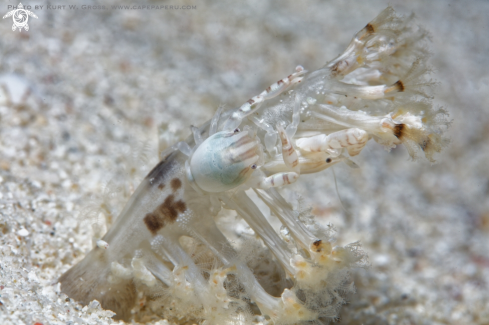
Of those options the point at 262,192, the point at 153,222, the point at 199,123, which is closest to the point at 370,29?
the point at 262,192

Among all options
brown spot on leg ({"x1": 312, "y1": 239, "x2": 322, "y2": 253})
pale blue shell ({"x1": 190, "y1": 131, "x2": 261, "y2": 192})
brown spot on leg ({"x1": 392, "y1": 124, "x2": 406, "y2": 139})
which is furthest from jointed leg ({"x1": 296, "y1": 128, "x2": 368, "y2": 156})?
brown spot on leg ({"x1": 312, "y1": 239, "x2": 322, "y2": 253})

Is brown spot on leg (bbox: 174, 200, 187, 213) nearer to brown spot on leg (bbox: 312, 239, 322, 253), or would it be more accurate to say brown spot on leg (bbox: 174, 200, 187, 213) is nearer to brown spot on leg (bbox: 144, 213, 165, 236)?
brown spot on leg (bbox: 144, 213, 165, 236)

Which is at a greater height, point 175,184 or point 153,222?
point 175,184

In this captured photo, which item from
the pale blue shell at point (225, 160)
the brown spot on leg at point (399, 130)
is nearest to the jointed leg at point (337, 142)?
the brown spot on leg at point (399, 130)

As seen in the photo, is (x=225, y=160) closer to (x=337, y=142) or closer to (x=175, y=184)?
(x=175, y=184)

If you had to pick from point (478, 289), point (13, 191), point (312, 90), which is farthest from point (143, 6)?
point (478, 289)

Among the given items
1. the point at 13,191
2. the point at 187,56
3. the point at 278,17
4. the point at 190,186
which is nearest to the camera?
the point at 190,186

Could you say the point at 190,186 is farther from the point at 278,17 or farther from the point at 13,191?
the point at 278,17
